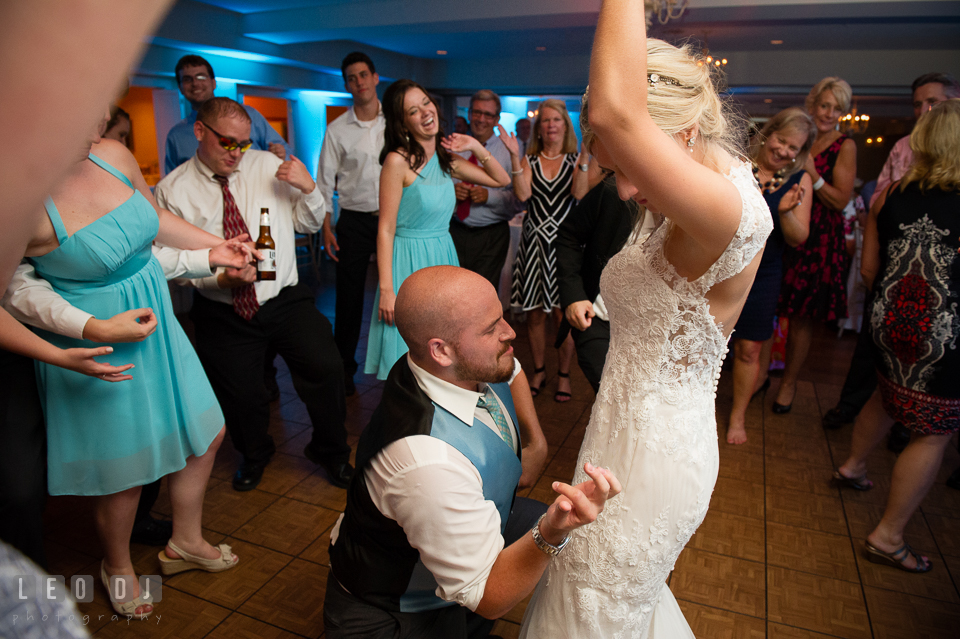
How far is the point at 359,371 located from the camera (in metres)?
4.48

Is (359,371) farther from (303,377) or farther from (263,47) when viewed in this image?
(263,47)

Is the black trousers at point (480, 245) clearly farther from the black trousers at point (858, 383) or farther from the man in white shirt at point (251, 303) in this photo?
the black trousers at point (858, 383)

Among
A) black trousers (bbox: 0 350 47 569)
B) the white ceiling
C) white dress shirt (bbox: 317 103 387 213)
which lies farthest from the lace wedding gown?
the white ceiling

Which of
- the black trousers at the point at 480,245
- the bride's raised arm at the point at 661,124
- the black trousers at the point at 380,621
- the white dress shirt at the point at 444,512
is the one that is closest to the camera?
the bride's raised arm at the point at 661,124

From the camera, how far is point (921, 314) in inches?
89.8

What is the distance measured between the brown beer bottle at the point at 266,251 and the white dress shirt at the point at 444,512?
152 centimetres

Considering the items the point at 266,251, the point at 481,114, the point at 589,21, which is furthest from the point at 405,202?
the point at 589,21

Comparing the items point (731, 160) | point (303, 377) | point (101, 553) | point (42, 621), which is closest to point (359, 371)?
point (303, 377)

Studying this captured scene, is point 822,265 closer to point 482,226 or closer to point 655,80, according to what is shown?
point 482,226

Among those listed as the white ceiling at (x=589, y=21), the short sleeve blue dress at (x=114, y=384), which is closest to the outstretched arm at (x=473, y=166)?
the short sleeve blue dress at (x=114, y=384)

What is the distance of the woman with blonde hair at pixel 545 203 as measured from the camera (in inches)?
155

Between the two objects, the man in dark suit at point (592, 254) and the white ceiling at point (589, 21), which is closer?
the man in dark suit at point (592, 254)

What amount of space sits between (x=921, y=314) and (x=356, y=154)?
336cm

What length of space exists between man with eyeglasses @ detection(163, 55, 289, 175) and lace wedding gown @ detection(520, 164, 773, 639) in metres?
3.11
